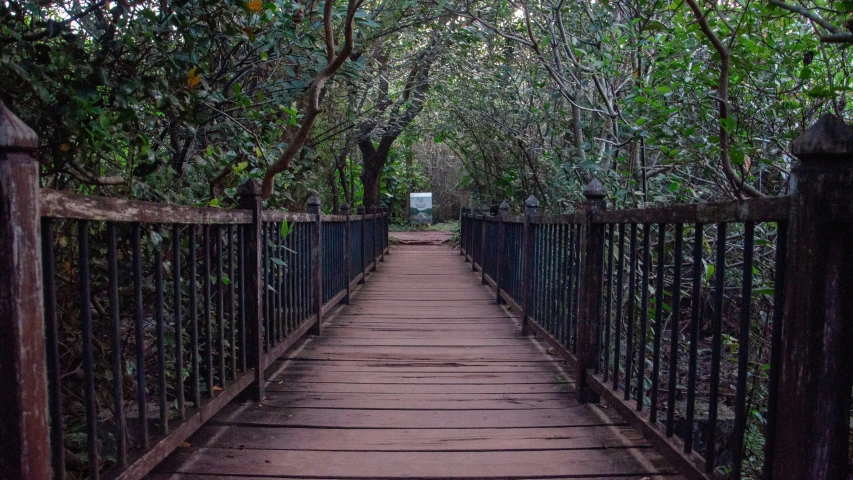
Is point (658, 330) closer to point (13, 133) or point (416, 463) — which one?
point (416, 463)

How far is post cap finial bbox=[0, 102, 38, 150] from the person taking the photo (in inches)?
51.6

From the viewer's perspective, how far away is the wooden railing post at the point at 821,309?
144cm

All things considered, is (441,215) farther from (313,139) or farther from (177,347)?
(177,347)

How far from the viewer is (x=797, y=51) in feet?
11.4

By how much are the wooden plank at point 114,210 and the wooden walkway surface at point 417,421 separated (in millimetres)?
1023

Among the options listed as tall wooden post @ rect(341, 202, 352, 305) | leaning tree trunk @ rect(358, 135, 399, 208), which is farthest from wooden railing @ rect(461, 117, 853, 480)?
leaning tree trunk @ rect(358, 135, 399, 208)

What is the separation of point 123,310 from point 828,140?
295cm

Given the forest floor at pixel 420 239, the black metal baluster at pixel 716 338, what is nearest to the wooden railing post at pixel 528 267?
the black metal baluster at pixel 716 338

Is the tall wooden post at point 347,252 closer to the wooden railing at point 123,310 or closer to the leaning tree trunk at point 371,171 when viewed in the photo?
the wooden railing at point 123,310

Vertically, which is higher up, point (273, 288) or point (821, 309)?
point (821, 309)

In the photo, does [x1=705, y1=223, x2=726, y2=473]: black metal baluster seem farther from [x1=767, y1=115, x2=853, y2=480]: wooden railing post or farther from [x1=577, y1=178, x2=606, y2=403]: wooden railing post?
[x1=577, y1=178, x2=606, y2=403]: wooden railing post

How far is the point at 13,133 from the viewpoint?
4.36 feet

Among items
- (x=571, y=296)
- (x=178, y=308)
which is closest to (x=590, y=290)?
(x=571, y=296)

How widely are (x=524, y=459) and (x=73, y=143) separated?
2.25 meters
